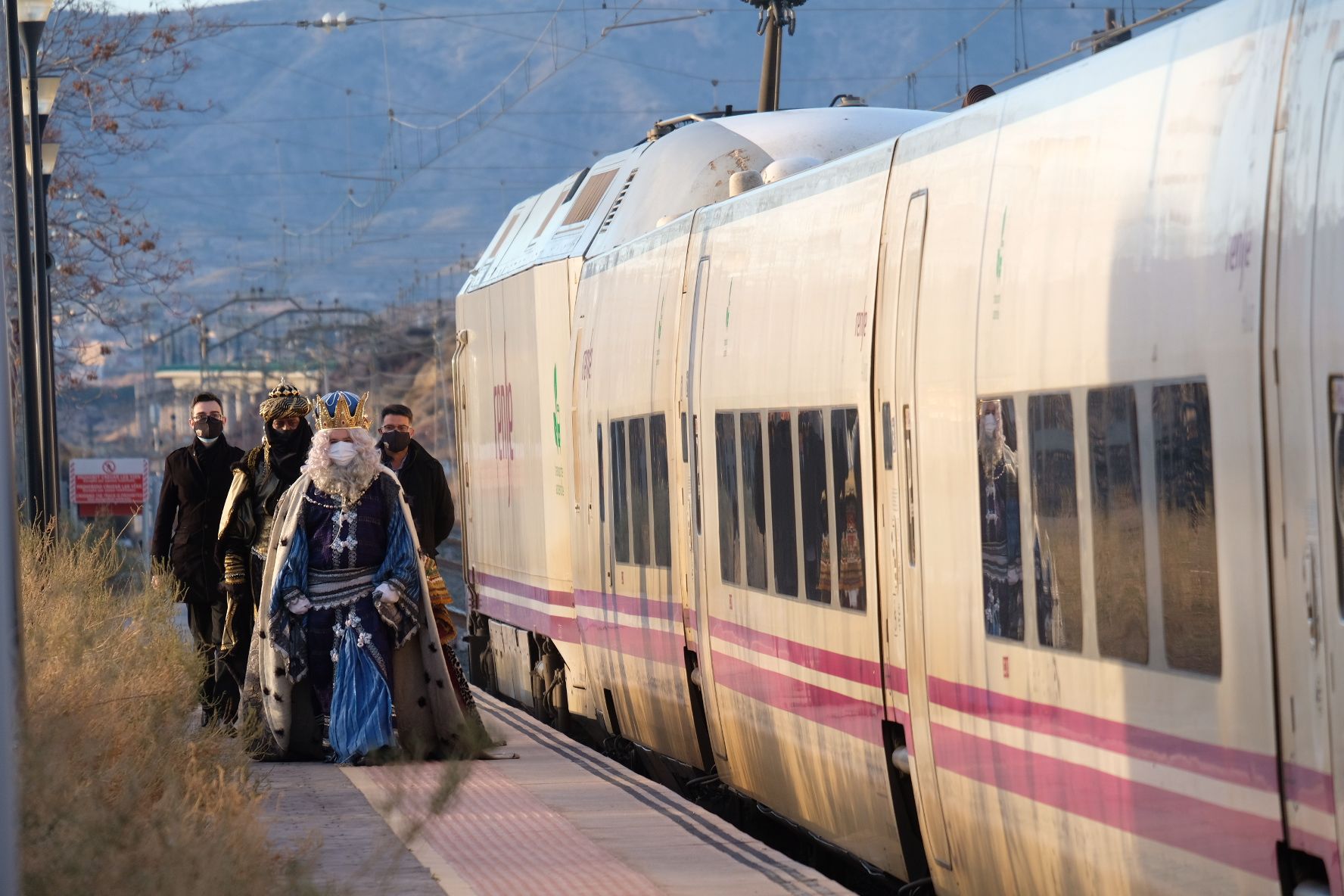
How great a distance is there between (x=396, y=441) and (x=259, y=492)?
5.55 feet

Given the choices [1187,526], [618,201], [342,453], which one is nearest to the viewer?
[1187,526]

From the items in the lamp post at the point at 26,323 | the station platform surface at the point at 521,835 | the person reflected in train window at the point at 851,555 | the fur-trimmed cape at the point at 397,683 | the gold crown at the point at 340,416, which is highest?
the lamp post at the point at 26,323

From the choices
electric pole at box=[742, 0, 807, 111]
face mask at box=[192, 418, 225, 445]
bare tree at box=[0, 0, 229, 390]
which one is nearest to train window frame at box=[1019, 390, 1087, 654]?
face mask at box=[192, 418, 225, 445]

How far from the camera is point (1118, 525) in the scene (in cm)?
542

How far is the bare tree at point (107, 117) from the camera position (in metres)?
28.6

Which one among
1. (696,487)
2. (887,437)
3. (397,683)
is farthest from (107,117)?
(887,437)

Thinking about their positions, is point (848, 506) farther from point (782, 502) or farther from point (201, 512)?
point (201, 512)

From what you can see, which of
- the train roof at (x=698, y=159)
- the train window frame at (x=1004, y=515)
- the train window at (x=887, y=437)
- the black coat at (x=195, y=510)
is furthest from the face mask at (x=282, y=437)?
the train window frame at (x=1004, y=515)

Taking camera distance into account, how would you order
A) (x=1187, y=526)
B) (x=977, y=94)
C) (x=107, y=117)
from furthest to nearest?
(x=107, y=117) < (x=977, y=94) < (x=1187, y=526)

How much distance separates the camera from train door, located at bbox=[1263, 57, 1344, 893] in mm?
4445

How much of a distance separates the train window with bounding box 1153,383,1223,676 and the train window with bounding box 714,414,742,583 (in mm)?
4130

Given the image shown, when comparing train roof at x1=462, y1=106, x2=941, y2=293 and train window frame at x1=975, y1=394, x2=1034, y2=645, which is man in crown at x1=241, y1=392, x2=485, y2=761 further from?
train window frame at x1=975, y1=394, x2=1034, y2=645

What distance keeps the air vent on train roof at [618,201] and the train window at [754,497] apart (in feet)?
14.7

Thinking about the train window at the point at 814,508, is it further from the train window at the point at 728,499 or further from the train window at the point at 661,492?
the train window at the point at 661,492
